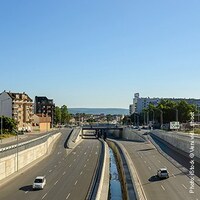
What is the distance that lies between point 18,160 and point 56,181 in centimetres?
1296

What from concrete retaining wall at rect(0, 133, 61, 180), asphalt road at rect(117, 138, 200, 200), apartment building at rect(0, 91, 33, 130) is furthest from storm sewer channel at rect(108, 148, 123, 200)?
apartment building at rect(0, 91, 33, 130)

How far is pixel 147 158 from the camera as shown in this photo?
309 ft

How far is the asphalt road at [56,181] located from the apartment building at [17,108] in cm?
7840

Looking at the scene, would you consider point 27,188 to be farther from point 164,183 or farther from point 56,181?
point 164,183

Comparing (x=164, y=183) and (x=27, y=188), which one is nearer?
(x=27, y=188)

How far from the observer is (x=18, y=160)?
2869 inches

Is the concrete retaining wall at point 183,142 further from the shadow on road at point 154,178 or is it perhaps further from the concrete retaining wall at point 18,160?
the concrete retaining wall at point 18,160

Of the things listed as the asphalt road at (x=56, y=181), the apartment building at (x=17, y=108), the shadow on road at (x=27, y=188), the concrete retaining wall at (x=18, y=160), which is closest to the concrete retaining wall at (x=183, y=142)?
the asphalt road at (x=56, y=181)

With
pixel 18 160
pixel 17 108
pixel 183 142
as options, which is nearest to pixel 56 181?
pixel 18 160

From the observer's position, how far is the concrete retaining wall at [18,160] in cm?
6322

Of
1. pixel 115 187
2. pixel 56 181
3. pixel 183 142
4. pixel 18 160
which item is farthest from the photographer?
pixel 183 142

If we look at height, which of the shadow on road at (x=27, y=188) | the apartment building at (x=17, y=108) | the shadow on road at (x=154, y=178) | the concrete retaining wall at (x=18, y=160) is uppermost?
the apartment building at (x=17, y=108)

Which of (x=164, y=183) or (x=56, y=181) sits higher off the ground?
(x=164, y=183)

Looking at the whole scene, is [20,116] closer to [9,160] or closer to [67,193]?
[9,160]
